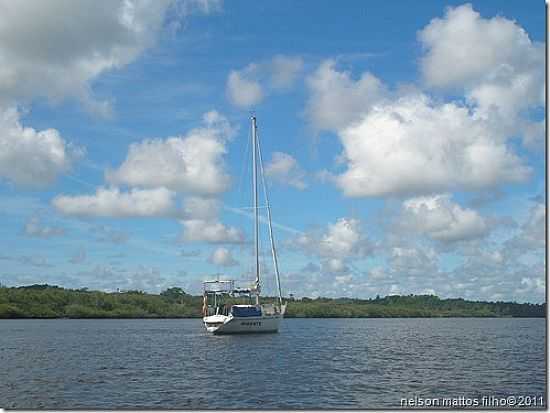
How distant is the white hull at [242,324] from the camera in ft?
286

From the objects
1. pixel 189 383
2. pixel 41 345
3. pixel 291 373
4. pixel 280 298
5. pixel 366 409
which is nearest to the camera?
pixel 366 409

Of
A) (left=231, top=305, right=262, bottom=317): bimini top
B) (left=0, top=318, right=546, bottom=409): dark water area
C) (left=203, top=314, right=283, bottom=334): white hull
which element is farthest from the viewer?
(left=203, top=314, right=283, bottom=334): white hull

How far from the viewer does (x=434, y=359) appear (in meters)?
62.3

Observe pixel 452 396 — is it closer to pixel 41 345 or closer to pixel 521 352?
pixel 521 352

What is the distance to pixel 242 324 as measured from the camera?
3435 inches

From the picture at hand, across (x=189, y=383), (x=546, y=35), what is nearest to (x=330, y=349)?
(x=189, y=383)

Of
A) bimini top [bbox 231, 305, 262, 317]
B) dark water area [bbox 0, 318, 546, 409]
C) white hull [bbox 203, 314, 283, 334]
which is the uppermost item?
bimini top [bbox 231, 305, 262, 317]

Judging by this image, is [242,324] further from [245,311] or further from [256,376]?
[256,376]

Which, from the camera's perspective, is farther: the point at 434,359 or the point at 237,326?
the point at 237,326

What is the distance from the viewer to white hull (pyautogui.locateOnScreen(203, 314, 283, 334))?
286 feet

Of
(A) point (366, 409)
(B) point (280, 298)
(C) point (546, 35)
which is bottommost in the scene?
(A) point (366, 409)

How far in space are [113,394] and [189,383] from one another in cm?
634

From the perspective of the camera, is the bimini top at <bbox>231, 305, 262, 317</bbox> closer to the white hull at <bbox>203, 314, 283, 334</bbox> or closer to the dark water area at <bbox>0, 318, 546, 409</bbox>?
the white hull at <bbox>203, 314, 283, 334</bbox>

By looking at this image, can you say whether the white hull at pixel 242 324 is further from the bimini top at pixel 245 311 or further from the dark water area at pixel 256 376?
the dark water area at pixel 256 376
